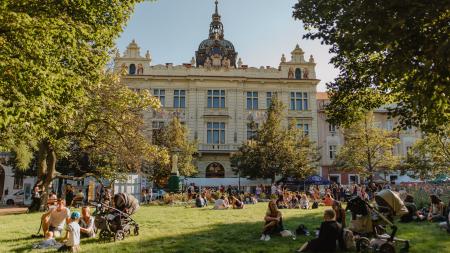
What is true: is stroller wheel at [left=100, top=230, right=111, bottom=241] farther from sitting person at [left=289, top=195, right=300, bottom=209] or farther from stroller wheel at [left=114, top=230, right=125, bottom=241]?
sitting person at [left=289, top=195, right=300, bottom=209]

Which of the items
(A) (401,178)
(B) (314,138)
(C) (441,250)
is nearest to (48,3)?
(C) (441,250)

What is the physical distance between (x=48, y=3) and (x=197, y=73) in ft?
111

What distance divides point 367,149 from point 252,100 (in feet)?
45.0

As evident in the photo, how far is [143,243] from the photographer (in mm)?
9977

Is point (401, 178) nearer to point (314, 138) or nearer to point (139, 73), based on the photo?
point (314, 138)

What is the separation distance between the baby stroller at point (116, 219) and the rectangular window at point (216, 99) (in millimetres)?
33936

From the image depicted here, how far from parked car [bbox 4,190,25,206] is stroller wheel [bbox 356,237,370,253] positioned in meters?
37.7

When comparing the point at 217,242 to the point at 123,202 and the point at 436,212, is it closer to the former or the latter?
the point at 123,202

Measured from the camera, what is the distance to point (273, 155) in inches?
A: 1428

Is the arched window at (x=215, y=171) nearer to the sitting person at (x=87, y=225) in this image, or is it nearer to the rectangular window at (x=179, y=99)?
the rectangular window at (x=179, y=99)

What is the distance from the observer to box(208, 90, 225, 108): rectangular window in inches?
1771

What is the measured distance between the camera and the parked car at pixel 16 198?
128 ft

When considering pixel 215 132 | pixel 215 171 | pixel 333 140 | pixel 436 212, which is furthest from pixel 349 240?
pixel 333 140

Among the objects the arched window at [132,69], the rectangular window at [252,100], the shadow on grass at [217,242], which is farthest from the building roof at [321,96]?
the shadow on grass at [217,242]
